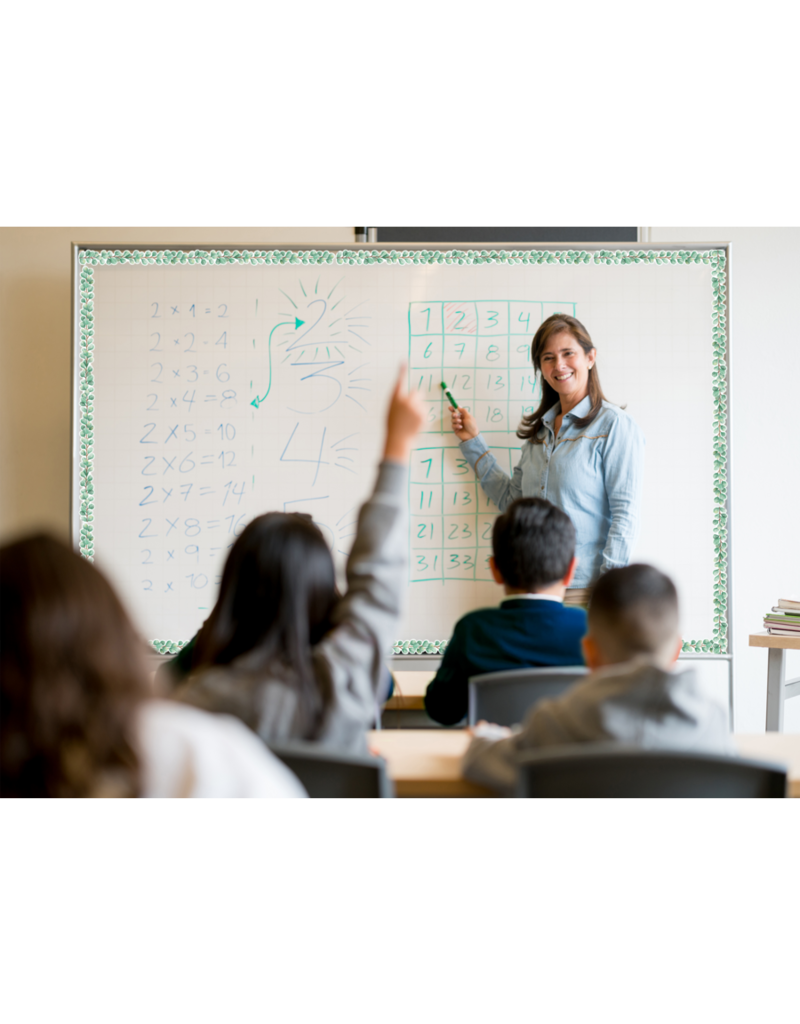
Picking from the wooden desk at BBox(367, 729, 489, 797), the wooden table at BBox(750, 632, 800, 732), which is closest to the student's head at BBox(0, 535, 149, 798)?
the wooden desk at BBox(367, 729, 489, 797)

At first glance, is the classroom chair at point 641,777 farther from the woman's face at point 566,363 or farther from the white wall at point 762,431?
the white wall at point 762,431

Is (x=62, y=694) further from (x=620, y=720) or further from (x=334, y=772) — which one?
(x=620, y=720)

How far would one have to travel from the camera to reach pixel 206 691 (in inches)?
49.8

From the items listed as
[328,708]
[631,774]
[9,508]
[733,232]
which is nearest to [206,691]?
[328,708]

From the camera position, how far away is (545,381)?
3.03m

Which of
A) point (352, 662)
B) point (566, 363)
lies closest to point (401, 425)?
point (352, 662)

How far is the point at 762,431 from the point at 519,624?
2104 millimetres

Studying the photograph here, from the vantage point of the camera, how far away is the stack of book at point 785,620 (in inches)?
113

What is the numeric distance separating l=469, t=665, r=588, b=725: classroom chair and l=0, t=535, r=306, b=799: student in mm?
855

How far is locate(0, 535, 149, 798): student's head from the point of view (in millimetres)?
830
